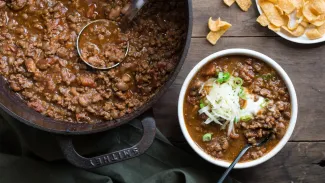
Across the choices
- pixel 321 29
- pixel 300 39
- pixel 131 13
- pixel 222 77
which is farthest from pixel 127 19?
pixel 321 29

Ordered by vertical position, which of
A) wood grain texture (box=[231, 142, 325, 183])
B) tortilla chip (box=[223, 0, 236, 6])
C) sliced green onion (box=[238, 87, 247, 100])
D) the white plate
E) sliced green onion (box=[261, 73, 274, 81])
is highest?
tortilla chip (box=[223, 0, 236, 6])

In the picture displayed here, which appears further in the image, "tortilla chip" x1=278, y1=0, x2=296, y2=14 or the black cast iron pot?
"tortilla chip" x1=278, y1=0, x2=296, y2=14

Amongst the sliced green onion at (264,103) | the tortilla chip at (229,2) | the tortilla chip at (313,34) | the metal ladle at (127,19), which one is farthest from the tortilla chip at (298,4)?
the metal ladle at (127,19)

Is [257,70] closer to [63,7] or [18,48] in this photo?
[63,7]

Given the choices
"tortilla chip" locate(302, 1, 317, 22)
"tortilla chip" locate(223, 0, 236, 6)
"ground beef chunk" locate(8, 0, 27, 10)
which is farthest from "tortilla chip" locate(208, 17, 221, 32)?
"ground beef chunk" locate(8, 0, 27, 10)

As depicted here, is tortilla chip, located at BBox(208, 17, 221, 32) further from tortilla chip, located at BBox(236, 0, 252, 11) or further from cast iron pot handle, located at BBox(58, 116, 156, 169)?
cast iron pot handle, located at BBox(58, 116, 156, 169)

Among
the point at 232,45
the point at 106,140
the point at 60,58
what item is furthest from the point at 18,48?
the point at 232,45

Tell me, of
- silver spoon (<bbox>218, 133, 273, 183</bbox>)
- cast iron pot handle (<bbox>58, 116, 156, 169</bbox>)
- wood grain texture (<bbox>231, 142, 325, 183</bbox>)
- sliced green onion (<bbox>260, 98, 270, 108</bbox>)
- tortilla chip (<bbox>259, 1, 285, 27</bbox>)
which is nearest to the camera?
cast iron pot handle (<bbox>58, 116, 156, 169</bbox>)
